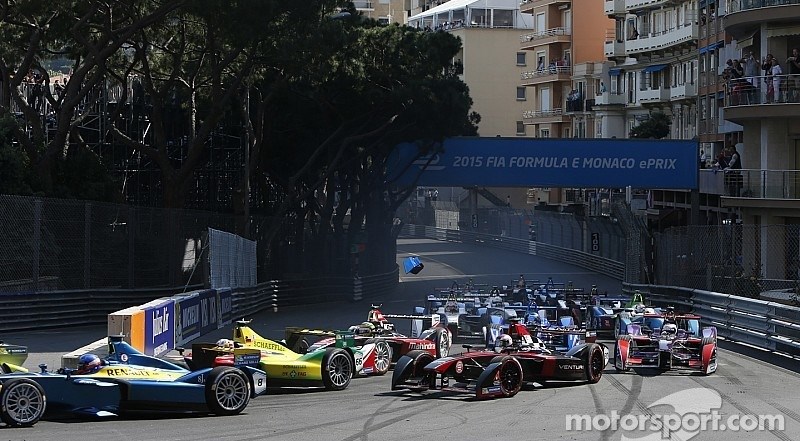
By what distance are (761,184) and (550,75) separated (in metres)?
43.9

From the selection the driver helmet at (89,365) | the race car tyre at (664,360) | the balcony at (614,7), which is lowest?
the race car tyre at (664,360)

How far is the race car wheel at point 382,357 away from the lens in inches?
749

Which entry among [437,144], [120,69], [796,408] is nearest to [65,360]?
[796,408]

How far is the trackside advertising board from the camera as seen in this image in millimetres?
47375

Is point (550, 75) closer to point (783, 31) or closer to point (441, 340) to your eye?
point (783, 31)

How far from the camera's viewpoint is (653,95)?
66812 millimetres

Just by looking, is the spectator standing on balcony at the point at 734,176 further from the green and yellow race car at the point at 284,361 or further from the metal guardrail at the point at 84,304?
the green and yellow race car at the point at 284,361

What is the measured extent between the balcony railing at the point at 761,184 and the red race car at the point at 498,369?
20916 millimetres

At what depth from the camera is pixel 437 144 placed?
151 feet

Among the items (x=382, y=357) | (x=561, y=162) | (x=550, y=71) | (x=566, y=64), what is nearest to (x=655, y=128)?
(x=561, y=162)

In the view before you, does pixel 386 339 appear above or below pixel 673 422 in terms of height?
above

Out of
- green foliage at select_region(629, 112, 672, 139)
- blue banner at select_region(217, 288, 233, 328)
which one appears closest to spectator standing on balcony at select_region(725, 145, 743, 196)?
blue banner at select_region(217, 288, 233, 328)

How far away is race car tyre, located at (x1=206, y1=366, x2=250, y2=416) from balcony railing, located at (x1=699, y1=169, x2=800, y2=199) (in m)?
25.5

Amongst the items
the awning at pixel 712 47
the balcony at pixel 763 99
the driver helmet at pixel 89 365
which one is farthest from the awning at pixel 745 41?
the driver helmet at pixel 89 365
